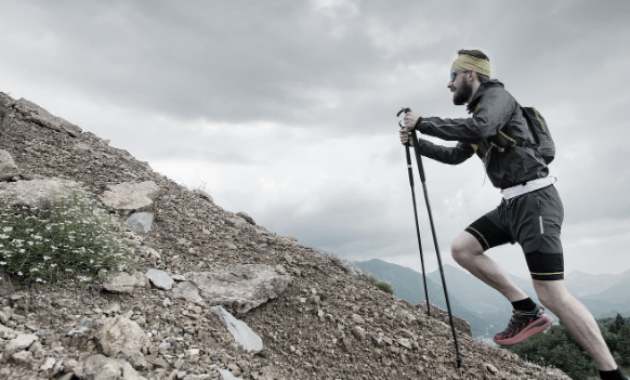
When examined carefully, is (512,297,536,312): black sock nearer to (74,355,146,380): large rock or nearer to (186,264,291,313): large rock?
(186,264,291,313): large rock

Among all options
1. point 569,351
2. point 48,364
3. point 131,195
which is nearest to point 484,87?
point 48,364

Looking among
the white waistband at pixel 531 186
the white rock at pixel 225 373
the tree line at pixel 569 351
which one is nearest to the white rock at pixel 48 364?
the white rock at pixel 225 373

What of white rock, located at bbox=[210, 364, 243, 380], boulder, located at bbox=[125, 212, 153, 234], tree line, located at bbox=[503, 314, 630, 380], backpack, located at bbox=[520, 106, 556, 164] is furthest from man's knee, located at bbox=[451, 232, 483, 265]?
tree line, located at bbox=[503, 314, 630, 380]

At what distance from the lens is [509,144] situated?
369 cm

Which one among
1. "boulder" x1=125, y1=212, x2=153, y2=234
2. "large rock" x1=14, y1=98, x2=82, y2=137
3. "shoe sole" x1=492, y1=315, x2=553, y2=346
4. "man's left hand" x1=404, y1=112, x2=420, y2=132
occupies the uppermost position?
"large rock" x1=14, y1=98, x2=82, y2=137

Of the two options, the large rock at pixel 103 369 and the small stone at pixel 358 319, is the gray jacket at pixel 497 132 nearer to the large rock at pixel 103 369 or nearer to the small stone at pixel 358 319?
the small stone at pixel 358 319

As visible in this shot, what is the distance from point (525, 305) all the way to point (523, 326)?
0.23 m

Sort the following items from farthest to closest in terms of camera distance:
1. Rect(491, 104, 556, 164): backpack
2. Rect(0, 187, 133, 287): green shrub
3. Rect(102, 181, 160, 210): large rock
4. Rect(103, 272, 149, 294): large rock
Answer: Rect(102, 181, 160, 210): large rock
Rect(103, 272, 149, 294): large rock
Rect(0, 187, 133, 287): green shrub
Rect(491, 104, 556, 164): backpack

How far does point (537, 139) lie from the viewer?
380 cm

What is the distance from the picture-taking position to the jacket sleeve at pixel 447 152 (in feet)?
15.9

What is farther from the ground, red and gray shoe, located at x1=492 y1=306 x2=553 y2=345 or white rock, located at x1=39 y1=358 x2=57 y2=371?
red and gray shoe, located at x1=492 y1=306 x2=553 y2=345

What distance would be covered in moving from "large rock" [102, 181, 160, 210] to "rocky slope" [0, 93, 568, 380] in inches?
2.5

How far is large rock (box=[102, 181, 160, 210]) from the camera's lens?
703 centimetres

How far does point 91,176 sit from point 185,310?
4.83 metres
